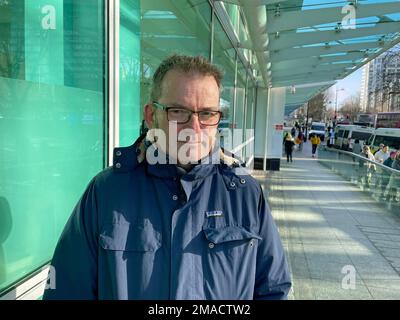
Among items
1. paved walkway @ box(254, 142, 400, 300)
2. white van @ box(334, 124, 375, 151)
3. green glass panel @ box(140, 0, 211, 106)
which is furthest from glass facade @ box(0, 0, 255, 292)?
white van @ box(334, 124, 375, 151)

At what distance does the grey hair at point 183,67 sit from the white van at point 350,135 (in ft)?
94.6

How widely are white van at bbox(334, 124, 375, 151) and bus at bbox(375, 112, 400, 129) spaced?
66.7 inches

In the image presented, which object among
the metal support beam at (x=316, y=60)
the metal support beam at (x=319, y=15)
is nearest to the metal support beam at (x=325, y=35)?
the metal support beam at (x=319, y=15)

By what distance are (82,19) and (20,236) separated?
58.1 inches

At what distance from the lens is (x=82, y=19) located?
256 centimetres

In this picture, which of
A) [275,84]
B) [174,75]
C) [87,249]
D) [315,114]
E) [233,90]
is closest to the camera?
[87,249]

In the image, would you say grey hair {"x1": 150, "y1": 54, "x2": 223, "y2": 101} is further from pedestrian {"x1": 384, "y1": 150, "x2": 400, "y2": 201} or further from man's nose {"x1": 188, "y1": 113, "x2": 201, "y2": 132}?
pedestrian {"x1": 384, "y1": 150, "x2": 400, "y2": 201}

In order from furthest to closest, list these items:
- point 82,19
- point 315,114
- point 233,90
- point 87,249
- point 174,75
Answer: point 315,114 < point 233,90 < point 82,19 < point 174,75 < point 87,249

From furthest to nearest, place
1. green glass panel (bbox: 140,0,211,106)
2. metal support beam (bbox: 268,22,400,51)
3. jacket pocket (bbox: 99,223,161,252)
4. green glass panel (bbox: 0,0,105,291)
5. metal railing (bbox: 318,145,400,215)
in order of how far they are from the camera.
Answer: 1. metal railing (bbox: 318,145,400,215)
2. metal support beam (bbox: 268,22,400,51)
3. green glass panel (bbox: 140,0,211,106)
4. green glass panel (bbox: 0,0,105,291)
5. jacket pocket (bbox: 99,223,161,252)

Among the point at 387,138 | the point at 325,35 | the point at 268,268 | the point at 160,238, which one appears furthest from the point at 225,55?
the point at 387,138

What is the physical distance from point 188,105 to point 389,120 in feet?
106

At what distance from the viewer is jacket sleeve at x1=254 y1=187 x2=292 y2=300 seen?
1479mm
